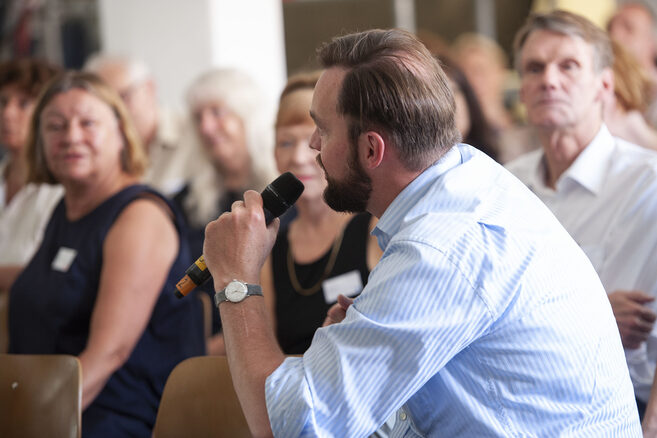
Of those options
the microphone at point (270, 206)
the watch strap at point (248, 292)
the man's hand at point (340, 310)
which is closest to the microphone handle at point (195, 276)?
the microphone at point (270, 206)

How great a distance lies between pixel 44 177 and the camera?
2.86 m

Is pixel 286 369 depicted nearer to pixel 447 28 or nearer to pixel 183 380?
pixel 183 380

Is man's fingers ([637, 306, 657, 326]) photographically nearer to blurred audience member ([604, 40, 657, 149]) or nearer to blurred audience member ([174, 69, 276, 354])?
blurred audience member ([604, 40, 657, 149])

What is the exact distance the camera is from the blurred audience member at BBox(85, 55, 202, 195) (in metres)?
→ 4.42

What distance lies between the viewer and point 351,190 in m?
1.41

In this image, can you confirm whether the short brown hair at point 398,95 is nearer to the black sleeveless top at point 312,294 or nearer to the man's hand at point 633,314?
the man's hand at point 633,314

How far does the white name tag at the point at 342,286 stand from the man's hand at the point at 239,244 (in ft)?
2.99

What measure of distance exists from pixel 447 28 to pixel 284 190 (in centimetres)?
853

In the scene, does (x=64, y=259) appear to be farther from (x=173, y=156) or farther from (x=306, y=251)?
(x=173, y=156)

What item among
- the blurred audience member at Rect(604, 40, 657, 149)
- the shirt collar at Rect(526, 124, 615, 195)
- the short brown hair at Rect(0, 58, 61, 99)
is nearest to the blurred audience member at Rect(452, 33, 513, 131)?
the blurred audience member at Rect(604, 40, 657, 149)

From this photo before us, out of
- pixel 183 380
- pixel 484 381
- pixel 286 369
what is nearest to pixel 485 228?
pixel 484 381

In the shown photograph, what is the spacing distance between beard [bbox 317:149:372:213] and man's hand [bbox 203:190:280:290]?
0.45 ft

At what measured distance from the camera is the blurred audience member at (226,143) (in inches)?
154

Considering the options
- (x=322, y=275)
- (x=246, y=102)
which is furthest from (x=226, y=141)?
(x=322, y=275)
